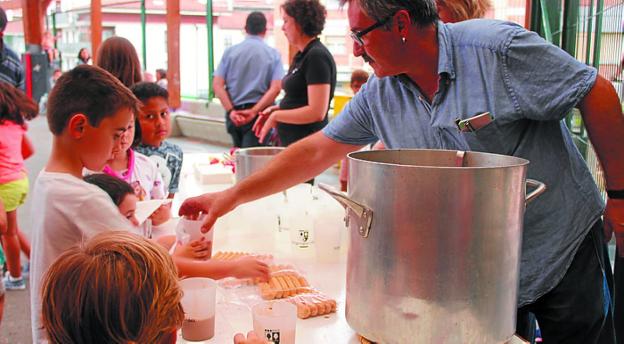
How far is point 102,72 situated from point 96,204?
0.42 metres

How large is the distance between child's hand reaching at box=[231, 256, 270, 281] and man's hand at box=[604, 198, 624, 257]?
77 cm

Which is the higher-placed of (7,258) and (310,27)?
(310,27)

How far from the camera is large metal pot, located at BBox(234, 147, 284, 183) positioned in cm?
214

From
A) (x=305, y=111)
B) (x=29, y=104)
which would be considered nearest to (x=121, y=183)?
(x=305, y=111)

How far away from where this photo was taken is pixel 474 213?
847 millimetres

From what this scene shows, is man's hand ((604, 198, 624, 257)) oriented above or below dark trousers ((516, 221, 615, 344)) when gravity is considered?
above

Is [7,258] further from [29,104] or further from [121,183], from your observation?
[121,183]

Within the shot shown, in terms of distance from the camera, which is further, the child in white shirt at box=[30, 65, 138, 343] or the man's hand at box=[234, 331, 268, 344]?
the child in white shirt at box=[30, 65, 138, 343]

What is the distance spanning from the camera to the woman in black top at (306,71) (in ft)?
9.91

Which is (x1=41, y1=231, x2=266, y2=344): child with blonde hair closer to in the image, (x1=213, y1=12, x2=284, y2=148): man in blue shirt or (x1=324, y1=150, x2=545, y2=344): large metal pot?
(x1=324, y1=150, x2=545, y2=344): large metal pot

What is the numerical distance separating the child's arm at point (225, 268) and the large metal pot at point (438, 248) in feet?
1.45

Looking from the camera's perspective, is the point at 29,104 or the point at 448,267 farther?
the point at 29,104

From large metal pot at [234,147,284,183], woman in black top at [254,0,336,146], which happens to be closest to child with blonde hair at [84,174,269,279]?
large metal pot at [234,147,284,183]

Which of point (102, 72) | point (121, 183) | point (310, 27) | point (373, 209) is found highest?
point (310, 27)
